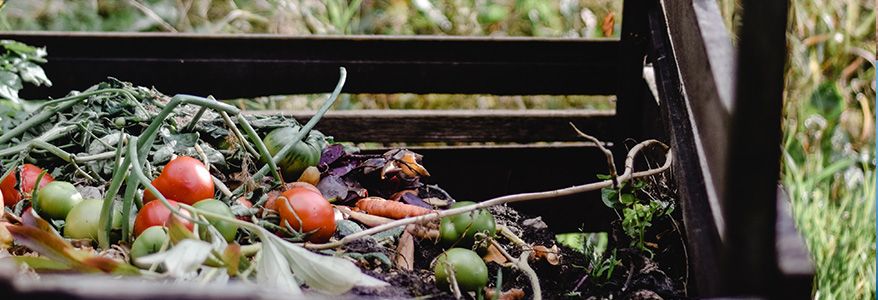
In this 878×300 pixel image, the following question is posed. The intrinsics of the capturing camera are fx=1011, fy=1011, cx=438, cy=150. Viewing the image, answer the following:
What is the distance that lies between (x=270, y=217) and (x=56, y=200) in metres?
0.37

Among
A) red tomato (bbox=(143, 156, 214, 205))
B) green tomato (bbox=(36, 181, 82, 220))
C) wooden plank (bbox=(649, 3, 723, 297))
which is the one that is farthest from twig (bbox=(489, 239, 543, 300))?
green tomato (bbox=(36, 181, 82, 220))

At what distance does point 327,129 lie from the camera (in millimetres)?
2752

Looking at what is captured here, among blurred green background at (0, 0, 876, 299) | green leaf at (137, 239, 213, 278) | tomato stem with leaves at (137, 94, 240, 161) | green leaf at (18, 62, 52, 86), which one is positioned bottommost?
blurred green background at (0, 0, 876, 299)

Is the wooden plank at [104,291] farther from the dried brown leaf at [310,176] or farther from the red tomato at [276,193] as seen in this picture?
the dried brown leaf at [310,176]

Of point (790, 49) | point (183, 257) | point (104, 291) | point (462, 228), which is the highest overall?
point (104, 291)

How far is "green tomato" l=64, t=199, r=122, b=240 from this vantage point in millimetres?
1645

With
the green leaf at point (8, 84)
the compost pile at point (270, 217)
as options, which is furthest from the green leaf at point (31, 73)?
the compost pile at point (270, 217)

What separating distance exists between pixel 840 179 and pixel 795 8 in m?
0.62

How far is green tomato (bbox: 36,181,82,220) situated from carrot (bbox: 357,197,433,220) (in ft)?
1.75

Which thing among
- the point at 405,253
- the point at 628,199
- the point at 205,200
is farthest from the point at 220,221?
the point at 628,199

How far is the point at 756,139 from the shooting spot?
0.99 meters

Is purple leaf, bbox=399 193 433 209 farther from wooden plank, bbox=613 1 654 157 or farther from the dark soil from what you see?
wooden plank, bbox=613 1 654 157

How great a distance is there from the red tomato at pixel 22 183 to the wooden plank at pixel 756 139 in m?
1.33

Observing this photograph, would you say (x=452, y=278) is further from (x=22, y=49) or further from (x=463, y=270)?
(x=22, y=49)
